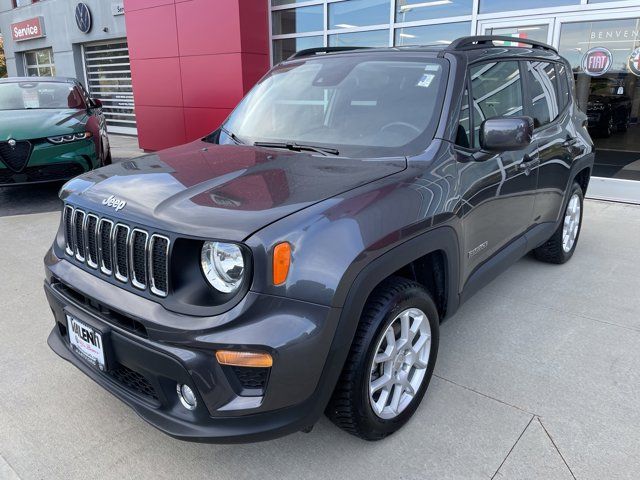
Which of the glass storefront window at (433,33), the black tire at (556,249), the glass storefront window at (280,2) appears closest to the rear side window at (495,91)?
the black tire at (556,249)

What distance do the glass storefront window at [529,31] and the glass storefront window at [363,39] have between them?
1.96 m

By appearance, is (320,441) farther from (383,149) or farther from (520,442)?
(383,149)

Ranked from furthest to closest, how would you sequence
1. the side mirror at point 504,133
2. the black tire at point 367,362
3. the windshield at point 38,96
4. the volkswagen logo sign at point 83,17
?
the volkswagen logo sign at point 83,17
the windshield at point 38,96
the side mirror at point 504,133
the black tire at point 367,362

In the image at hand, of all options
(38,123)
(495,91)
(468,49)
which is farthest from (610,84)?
(38,123)

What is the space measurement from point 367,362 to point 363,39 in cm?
798

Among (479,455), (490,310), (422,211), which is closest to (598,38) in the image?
(490,310)

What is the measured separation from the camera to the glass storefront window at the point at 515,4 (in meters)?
6.73

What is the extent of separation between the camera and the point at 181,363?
176 cm

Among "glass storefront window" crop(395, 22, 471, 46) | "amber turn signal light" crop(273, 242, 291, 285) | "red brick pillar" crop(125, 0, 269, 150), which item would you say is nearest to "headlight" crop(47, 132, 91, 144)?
"red brick pillar" crop(125, 0, 269, 150)

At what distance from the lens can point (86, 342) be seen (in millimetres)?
2133

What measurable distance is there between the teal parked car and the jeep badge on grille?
186 inches

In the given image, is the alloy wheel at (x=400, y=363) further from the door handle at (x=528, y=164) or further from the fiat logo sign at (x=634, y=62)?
the fiat logo sign at (x=634, y=62)

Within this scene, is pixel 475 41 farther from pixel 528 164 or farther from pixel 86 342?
pixel 86 342

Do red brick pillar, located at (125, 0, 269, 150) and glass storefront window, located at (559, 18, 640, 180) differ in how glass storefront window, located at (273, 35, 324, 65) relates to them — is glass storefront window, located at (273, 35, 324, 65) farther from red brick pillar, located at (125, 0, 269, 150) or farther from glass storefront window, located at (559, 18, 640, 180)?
glass storefront window, located at (559, 18, 640, 180)
